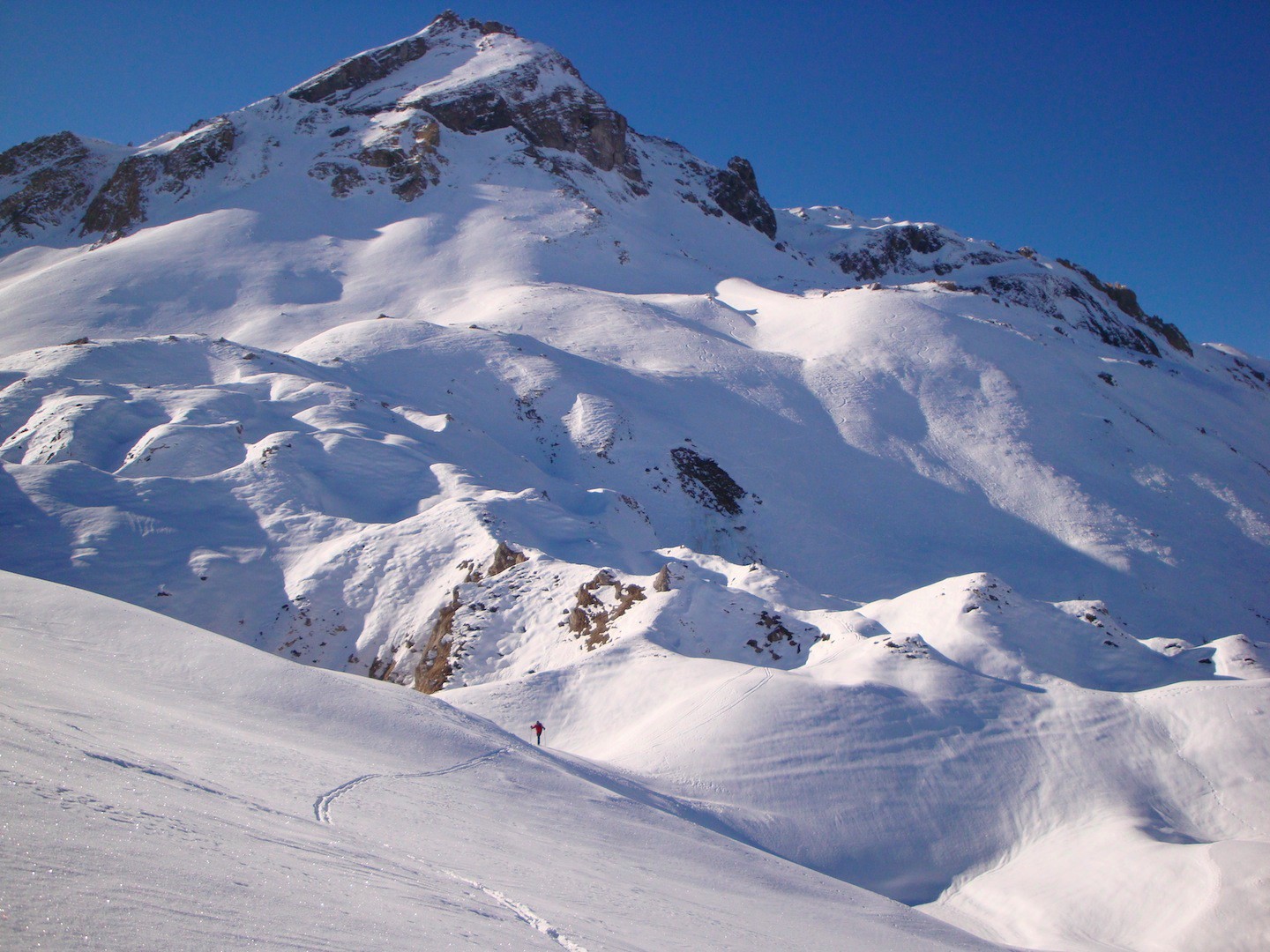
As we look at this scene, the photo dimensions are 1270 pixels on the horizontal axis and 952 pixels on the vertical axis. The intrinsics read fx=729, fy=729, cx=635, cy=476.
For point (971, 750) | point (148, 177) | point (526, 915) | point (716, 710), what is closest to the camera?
point (526, 915)

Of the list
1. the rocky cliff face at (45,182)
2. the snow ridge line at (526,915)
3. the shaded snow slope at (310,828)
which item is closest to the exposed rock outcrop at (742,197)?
the rocky cliff face at (45,182)

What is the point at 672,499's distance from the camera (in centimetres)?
3011

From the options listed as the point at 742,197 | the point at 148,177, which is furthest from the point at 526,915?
the point at 742,197

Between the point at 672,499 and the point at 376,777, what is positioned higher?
the point at 672,499

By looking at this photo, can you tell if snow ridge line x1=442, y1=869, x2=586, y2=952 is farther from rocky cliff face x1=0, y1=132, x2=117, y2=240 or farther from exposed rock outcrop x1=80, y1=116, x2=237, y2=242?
rocky cliff face x1=0, y1=132, x2=117, y2=240

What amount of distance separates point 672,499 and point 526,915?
2475cm

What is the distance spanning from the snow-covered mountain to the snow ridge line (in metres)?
7.26

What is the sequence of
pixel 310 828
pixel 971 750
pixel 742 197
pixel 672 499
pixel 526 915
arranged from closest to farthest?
1. pixel 526 915
2. pixel 310 828
3. pixel 971 750
4. pixel 672 499
5. pixel 742 197

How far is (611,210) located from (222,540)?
164 feet

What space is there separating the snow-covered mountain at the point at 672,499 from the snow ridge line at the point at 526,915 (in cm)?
726

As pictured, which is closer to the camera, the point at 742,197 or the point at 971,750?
the point at 971,750

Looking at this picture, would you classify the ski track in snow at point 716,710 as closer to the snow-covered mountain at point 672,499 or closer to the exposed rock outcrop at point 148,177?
the snow-covered mountain at point 672,499

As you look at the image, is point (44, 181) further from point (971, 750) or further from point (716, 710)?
point (971, 750)

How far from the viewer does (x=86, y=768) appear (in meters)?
4.98
